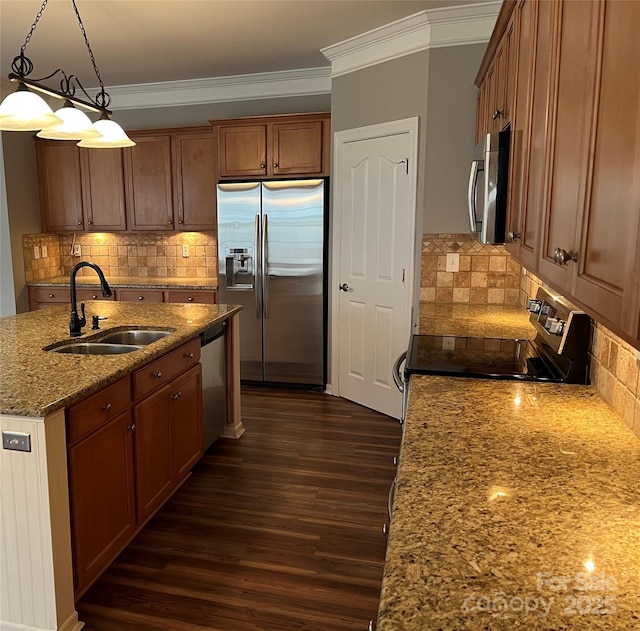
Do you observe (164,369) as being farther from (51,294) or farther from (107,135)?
(51,294)

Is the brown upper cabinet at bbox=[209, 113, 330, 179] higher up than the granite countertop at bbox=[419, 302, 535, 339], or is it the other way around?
the brown upper cabinet at bbox=[209, 113, 330, 179]

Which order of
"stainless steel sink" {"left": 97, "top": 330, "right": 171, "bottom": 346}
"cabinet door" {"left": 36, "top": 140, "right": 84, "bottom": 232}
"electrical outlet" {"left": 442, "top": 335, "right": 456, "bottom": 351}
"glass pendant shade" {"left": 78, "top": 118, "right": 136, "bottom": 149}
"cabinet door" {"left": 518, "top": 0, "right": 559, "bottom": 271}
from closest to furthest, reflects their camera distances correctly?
"cabinet door" {"left": 518, "top": 0, "right": 559, "bottom": 271}, "electrical outlet" {"left": 442, "top": 335, "right": 456, "bottom": 351}, "glass pendant shade" {"left": 78, "top": 118, "right": 136, "bottom": 149}, "stainless steel sink" {"left": 97, "top": 330, "right": 171, "bottom": 346}, "cabinet door" {"left": 36, "top": 140, "right": 84, "bottom": 232}

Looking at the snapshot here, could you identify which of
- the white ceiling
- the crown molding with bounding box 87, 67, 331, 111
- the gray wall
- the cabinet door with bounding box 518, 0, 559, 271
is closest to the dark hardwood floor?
the cabinet door with bounding box 518, 0, 559, 271

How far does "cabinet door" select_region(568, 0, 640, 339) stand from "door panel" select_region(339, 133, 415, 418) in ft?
9.50

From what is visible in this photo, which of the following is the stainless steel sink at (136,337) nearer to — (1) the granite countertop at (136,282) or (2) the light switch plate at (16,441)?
(2) the light switch plate at (16,441)

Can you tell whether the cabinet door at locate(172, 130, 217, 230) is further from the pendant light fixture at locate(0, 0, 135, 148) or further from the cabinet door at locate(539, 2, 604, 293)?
the cabinet door at locate(539, 2, 604, 293)

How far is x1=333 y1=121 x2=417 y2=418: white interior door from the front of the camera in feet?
12.9

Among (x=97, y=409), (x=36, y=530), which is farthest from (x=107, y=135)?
(x=36, y=530)

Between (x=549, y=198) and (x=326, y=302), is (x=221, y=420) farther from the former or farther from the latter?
Answer: (x=549, y=198)

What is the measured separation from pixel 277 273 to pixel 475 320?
212cm

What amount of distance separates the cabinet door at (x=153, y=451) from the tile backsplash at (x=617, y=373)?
1.82m

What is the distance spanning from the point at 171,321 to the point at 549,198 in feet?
7.60

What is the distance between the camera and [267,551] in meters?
2.46

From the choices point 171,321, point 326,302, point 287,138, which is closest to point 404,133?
point 287,138
